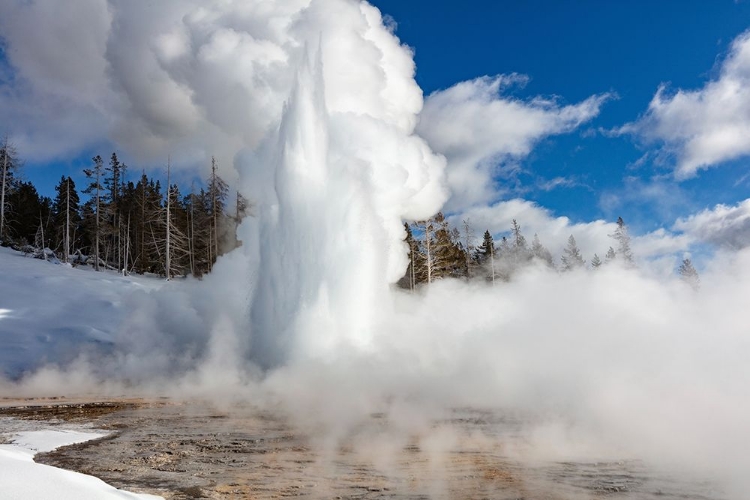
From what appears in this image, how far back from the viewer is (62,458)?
6949 millimetres

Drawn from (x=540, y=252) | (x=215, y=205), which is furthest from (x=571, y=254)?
(x=215, y=205)

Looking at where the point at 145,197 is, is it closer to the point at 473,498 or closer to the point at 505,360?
the point at 505,360

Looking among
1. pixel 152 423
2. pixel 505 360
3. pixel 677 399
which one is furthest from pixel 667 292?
pixel 152 423

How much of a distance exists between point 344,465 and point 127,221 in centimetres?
5436

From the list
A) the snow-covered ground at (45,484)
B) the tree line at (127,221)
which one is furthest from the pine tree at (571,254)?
the snow-covered ground at (45,484)

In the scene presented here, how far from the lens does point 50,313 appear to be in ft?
76.2

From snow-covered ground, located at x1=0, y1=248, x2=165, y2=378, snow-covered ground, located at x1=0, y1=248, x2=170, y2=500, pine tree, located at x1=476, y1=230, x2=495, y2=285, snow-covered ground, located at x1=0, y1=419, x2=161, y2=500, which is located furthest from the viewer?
pine tree, located at x1=476, y1=230, x2=495, y2=285

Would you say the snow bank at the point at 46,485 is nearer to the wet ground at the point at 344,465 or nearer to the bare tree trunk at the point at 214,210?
the wet ground at the point at 344,465

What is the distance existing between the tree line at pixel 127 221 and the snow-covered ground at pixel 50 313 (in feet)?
48.5

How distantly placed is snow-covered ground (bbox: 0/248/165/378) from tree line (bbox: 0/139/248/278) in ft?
48.5

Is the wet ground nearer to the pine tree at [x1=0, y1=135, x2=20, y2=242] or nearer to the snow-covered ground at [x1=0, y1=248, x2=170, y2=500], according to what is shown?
the snow-covered ground at [x1=0, y1=248, x2=170, y2=500]

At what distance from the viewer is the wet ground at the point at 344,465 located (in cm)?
557

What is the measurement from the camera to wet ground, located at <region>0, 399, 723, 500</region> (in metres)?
5.57

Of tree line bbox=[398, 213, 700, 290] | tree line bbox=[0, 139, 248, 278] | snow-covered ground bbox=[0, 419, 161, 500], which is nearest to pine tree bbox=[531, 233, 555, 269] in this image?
tree line bbox=[398, 213, 700, 290]
